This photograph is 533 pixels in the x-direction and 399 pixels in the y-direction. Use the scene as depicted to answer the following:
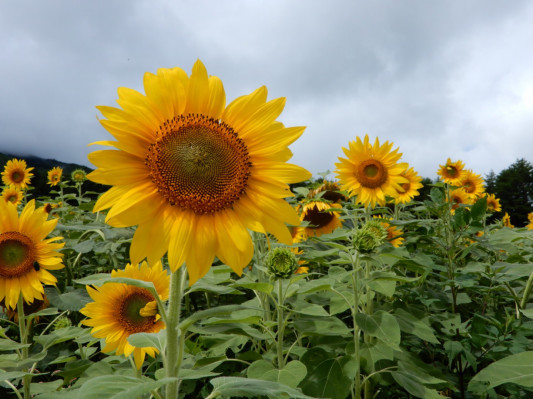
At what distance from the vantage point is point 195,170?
4.73 feet

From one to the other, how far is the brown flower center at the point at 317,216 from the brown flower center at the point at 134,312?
290cm

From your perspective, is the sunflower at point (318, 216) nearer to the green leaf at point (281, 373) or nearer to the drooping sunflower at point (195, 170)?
the green leaf at point (281, 373)

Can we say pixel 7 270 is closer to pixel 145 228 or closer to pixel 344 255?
pixel 145 228

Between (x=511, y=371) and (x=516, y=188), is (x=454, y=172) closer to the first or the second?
(x=511, y=371)

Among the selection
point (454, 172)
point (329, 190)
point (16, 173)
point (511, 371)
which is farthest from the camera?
point (16, 173)

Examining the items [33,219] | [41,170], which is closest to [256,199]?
[33,219]

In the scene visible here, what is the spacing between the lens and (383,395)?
2.82 meters

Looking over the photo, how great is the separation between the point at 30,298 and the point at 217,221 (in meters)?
2.07

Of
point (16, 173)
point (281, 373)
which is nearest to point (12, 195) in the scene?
point (16, 173)

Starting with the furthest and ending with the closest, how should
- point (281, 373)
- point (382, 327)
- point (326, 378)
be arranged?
point (382, 327)
point (326, 378)
point (281, 373)

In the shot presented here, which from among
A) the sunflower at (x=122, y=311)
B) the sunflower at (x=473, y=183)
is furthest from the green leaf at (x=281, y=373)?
the sunflower at (x=473, y=183)

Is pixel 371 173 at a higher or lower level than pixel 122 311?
higher

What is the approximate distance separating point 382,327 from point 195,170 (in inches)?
55.8

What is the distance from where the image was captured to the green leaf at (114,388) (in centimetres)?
109
